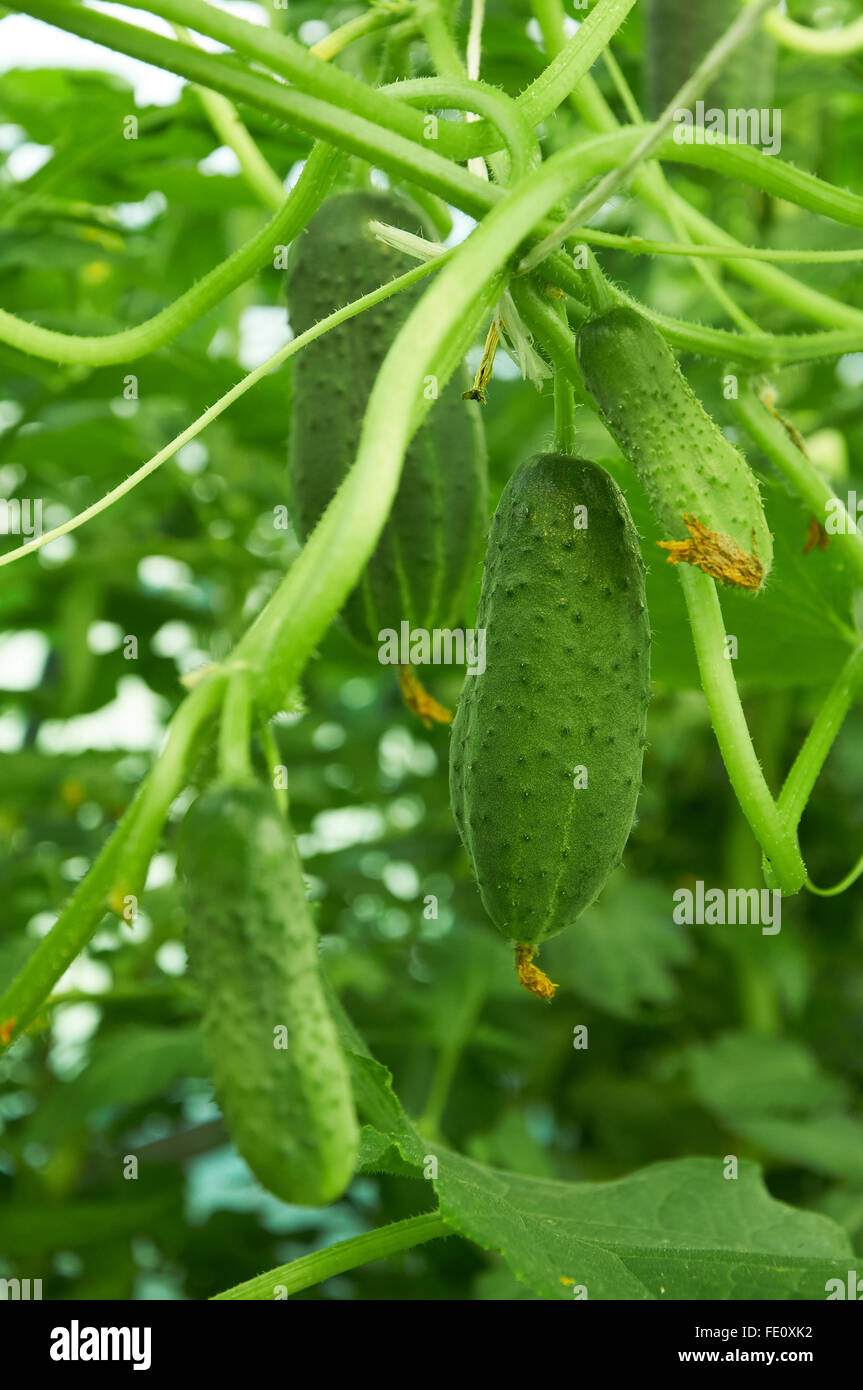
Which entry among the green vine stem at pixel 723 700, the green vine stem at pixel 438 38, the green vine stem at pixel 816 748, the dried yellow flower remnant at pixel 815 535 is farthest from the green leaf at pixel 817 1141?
the green vine stem at pixel 438 38

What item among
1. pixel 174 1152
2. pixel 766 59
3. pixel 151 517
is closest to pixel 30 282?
pixel 151 517

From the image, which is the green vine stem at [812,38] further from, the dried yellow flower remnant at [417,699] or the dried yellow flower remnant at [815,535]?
the dried yellow flower remnant at [417,699]

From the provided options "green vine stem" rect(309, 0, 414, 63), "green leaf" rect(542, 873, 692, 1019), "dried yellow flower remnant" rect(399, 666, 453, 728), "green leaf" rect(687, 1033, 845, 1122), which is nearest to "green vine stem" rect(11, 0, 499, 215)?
"green vine stem" rect(309, 0, 414, 63)

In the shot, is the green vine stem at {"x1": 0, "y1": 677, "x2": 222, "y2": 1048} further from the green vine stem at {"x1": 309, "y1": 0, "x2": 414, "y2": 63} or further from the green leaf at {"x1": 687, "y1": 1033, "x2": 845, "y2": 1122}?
the green leaf at {"x1": 687, "y1": 1033, "x2": 845, "y2": 1122}

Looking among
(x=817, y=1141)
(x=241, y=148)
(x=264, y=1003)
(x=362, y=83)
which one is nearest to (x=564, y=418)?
(x=362, y=83)

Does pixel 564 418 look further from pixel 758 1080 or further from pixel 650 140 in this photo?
pixel 758 1080
